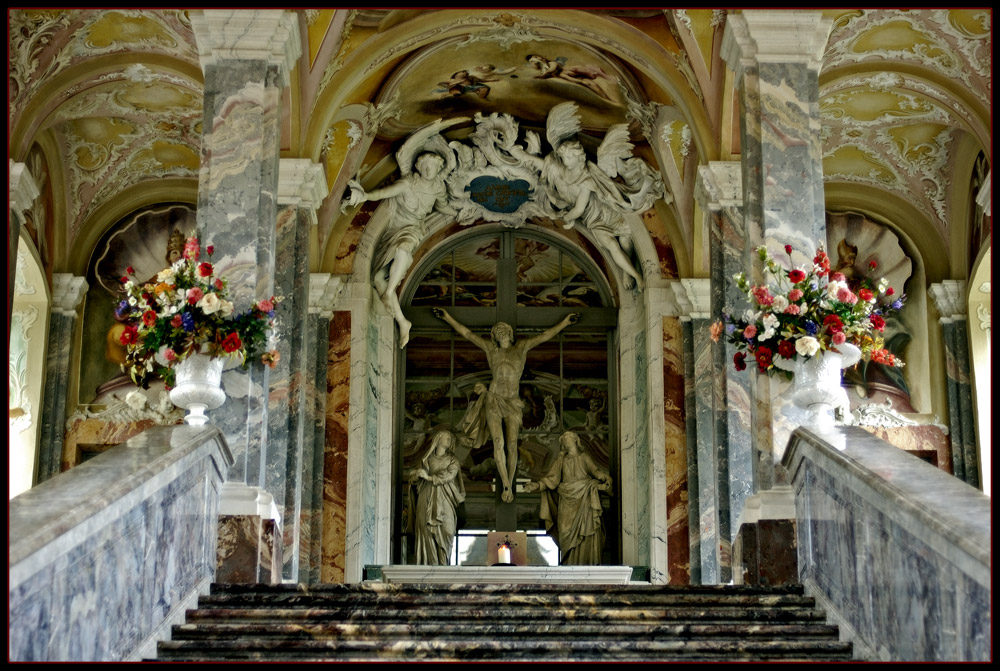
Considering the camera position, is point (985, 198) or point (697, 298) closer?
point (985, 198)

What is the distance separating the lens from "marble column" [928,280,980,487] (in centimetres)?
A: 1433

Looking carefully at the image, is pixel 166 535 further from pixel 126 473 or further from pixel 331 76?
pixel 331 76

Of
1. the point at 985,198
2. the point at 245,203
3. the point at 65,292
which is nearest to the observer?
the point at 245,203

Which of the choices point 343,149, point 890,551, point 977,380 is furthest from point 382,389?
point 890,551

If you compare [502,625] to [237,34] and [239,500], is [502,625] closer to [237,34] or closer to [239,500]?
[239,500]

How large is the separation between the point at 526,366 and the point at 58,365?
4.83 m

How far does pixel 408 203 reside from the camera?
597 inches

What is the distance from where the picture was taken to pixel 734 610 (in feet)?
22.9

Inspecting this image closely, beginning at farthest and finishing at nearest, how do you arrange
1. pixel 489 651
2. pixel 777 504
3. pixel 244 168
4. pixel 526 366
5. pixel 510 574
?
pixel 526 366, pixel 510 574, pixel 244 168, pixel 777 504, pixel 489 651

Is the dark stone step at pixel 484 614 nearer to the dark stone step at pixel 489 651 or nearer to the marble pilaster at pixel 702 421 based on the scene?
the dark stone step at pixel 489 651

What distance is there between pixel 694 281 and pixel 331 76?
4.35m

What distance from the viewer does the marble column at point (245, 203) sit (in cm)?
848

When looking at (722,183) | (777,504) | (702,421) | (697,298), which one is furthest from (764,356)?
(697,298)

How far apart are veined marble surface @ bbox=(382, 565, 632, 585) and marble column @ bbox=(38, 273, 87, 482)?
3712mm
